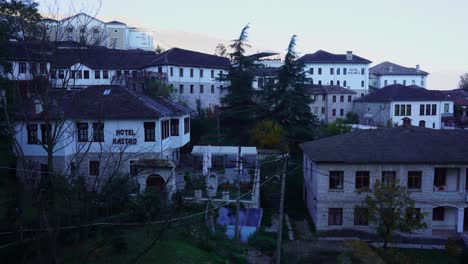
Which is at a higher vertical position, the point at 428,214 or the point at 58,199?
the point at 58,199

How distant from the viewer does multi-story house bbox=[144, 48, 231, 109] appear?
4672 centimetres

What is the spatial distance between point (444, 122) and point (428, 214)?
116ft

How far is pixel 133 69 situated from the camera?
155 feet

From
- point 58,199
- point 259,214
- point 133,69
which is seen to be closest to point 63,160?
point 259,214

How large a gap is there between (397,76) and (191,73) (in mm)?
47978

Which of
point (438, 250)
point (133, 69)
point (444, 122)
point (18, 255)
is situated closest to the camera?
point (18, 255)

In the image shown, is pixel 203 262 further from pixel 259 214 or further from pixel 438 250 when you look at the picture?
pixel 438 250

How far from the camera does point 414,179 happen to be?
22.4 meters

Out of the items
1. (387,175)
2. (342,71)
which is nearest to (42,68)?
(387,175)

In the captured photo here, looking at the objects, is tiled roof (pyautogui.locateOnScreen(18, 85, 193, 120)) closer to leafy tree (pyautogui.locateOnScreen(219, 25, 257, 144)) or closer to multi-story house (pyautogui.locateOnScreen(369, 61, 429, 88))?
leafy tree (pyautogui.locateOnScreen(219, 25, 257, 144))

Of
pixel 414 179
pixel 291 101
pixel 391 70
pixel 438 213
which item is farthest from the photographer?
pixel 391 70

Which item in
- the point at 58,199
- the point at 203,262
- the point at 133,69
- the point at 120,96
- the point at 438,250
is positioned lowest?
the point at 438,250

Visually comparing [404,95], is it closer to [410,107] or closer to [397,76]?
[410,107]

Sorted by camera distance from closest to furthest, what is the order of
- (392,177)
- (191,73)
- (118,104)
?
(392,177), (118,104), (191,73)
